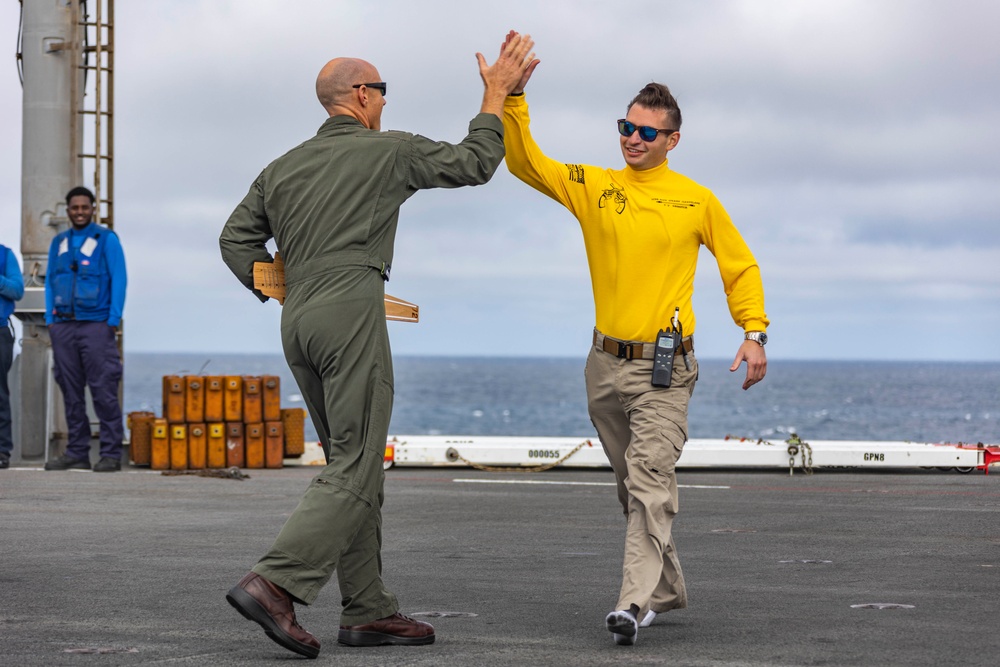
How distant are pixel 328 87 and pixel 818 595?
335 centimetres

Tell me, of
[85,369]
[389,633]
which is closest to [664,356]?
[389,633]

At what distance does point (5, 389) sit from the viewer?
14.6 meters

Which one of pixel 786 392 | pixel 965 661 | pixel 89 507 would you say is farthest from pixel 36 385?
pixel 786 392

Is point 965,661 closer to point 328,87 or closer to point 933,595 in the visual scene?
point 933,595

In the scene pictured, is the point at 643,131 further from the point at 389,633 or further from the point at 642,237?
A: the point at 389,633

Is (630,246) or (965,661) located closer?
(965,661)

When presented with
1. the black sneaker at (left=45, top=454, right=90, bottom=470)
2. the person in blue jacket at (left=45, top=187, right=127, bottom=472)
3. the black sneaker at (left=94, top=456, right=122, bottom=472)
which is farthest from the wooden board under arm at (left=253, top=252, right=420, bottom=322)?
the black sneaker at (left=45, top=454, right=90, bottom=470)

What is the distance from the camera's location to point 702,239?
20.3ft

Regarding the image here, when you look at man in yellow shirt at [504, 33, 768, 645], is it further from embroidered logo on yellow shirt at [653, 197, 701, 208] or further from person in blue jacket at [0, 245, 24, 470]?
person in blue jacket at [0, 245, 24, 470]

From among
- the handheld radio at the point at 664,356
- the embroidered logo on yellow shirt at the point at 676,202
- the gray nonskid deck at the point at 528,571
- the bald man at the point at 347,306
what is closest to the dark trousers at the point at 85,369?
the gray nonskid deck at the point at 528,571

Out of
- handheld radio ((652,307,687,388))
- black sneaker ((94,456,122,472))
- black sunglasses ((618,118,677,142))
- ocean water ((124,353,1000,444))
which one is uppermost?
black sunglasses ((618,118,677,142))

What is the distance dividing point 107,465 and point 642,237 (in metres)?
9.32

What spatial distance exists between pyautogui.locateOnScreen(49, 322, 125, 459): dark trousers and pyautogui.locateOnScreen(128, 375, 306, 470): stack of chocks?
691mm

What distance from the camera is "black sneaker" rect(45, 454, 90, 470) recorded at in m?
13.9
